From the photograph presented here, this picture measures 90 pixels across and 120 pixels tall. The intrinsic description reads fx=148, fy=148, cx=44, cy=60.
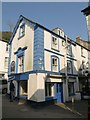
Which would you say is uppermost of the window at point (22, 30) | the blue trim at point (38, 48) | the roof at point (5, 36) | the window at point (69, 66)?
the roof at point (5, 36)

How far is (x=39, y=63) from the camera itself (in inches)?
525

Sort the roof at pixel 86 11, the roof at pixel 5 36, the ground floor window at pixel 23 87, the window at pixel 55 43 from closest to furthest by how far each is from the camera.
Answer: the roof at pixel 86 11
the ground floor window at pixel 23 87
the window at pixel 55 43
the roof at pixel 5 36

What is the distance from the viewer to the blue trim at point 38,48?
13.3 metres

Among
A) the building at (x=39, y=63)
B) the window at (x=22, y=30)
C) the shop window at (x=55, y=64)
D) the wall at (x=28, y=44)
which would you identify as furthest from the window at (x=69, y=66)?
the window at (x=22, y=30)

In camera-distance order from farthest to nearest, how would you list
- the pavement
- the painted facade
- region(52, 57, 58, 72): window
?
the painted facade
region(52, 57, 58, 72): window
the pavement

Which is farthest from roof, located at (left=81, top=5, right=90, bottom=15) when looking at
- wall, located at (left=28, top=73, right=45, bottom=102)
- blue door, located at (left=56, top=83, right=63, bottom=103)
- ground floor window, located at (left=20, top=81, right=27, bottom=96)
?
ground floor window, located at (left=20, top=81, right=27, bottom=96)

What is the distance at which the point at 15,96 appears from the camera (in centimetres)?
1573

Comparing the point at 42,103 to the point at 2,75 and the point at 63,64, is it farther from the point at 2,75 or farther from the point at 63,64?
the point at 2,75

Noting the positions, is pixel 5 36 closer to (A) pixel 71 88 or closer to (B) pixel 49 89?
(A) pixel 71 88

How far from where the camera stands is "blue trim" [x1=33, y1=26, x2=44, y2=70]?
13320 millimetres

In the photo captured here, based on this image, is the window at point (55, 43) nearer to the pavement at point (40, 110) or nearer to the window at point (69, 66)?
the window at point (69, 66)

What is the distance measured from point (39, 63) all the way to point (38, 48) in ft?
4.53

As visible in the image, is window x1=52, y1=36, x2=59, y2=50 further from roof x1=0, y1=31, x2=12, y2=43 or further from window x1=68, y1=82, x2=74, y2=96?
roof x1=0, y1=31, x2=12, y2=43

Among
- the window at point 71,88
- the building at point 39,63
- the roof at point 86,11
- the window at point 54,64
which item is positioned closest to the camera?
the roof at point 86,11
